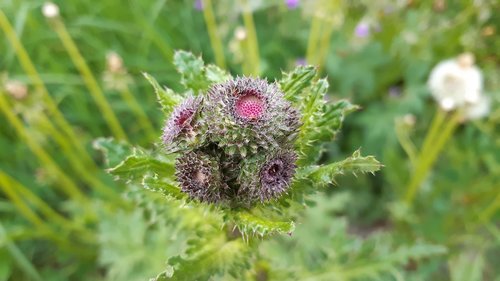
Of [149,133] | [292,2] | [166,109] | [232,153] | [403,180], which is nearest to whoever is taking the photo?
[232,153]

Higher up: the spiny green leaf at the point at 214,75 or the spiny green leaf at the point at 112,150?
the spiny green leaf at the point at 214,75

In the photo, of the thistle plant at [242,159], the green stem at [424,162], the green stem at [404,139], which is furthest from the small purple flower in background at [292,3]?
the thistle plant at [242,159]

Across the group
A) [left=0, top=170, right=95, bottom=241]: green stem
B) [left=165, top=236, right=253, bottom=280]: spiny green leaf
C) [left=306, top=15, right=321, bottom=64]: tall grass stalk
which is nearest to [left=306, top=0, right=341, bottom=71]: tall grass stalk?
[left=306, top=15, right=321, bottom=64]: tall grass stalk

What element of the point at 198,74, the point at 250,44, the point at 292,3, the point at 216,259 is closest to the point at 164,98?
the point at 198,74

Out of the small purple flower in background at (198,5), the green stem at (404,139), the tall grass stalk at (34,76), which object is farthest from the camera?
the small purple flower in background at (198,5)

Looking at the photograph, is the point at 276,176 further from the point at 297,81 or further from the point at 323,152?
the point at 323,152

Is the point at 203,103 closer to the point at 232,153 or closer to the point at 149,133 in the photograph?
the point at 232,153

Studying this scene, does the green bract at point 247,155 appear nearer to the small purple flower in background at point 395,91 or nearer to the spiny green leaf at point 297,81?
the spiny green leaf at point 297,81

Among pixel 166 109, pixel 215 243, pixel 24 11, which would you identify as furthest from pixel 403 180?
pixel 24 11
